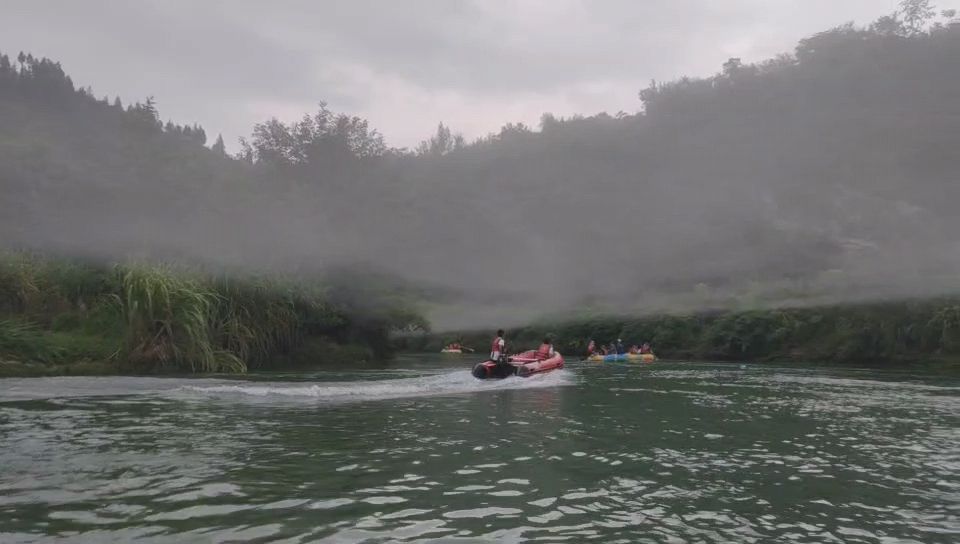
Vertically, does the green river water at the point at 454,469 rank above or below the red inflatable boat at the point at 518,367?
below

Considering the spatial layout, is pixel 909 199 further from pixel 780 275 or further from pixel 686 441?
pixel 686 441

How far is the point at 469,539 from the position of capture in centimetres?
602

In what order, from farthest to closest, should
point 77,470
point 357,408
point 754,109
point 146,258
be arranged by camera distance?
1. point 754,109
2. point 146,258
3. point 357,408
4. point 77,470

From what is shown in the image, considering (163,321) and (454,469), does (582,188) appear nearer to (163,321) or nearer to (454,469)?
(163,321)

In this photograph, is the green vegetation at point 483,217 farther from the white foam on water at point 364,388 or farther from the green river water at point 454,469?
the green river water at point 454,469

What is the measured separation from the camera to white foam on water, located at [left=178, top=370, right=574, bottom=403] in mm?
17328

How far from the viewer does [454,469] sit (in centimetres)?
902

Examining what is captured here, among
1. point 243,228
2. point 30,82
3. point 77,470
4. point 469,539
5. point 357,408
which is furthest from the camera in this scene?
point 30,82

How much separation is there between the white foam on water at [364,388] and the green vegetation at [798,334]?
78.1 feet

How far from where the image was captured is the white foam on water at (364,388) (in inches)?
682

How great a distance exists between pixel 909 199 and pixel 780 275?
781cm

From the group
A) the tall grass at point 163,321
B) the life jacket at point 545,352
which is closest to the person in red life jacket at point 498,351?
the life jacket at point 545,352

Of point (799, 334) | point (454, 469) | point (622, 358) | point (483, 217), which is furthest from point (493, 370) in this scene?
point (799, 334)

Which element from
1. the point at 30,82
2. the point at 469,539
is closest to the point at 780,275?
the point at 469,539
